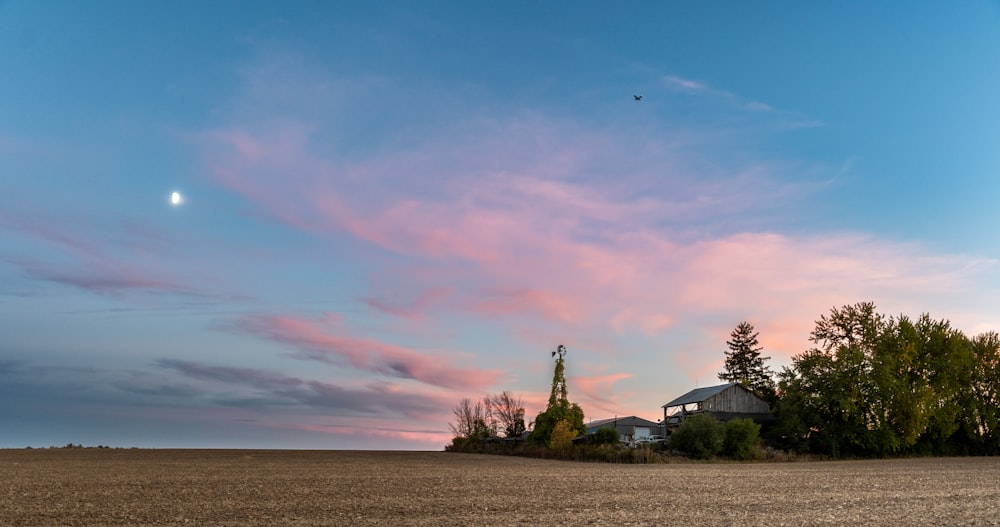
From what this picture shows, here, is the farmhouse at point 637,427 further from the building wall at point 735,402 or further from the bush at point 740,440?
the bush at point 740,440

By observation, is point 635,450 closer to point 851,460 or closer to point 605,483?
point 851,460

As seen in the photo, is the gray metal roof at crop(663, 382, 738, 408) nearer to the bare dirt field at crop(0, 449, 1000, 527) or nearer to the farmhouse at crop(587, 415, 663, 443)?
the farmhouse at crop(587, 415, 663, 443)

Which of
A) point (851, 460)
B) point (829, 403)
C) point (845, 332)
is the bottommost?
point (851, 460)

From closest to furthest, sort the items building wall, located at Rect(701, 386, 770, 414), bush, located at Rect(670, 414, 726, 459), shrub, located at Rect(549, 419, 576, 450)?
bush, located at Rect(670, 414, 726, 459) < shrub, located at Rect(549, 419, 576, 450) < building wall, located at Rect(701, 386, 770, 414)

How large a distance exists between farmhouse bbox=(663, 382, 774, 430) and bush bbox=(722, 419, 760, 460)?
12.3 m

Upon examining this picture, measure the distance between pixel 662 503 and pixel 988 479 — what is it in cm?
2178

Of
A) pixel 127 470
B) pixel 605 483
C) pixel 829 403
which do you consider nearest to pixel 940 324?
pixel 829 403

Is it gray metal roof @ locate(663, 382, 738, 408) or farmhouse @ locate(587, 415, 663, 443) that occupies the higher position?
gray metal roof @ locate(663, 382, 738, 408)

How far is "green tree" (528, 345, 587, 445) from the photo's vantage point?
66.4m

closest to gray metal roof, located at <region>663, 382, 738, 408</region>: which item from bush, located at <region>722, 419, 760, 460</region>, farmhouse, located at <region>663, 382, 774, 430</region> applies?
farmhouse, located at <region>663, 382, 774, 430</region>

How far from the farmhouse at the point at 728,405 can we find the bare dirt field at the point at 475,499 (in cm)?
3563

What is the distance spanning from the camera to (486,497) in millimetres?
24125

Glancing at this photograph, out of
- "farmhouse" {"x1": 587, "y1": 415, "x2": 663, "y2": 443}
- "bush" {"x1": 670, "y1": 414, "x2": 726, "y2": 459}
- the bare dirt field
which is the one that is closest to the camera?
the bare dirt field

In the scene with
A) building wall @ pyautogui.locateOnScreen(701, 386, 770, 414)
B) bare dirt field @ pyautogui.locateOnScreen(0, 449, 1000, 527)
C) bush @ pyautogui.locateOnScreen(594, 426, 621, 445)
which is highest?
building wall @ pyautogui.locateOnScreen(701, 386, 770, 414)
